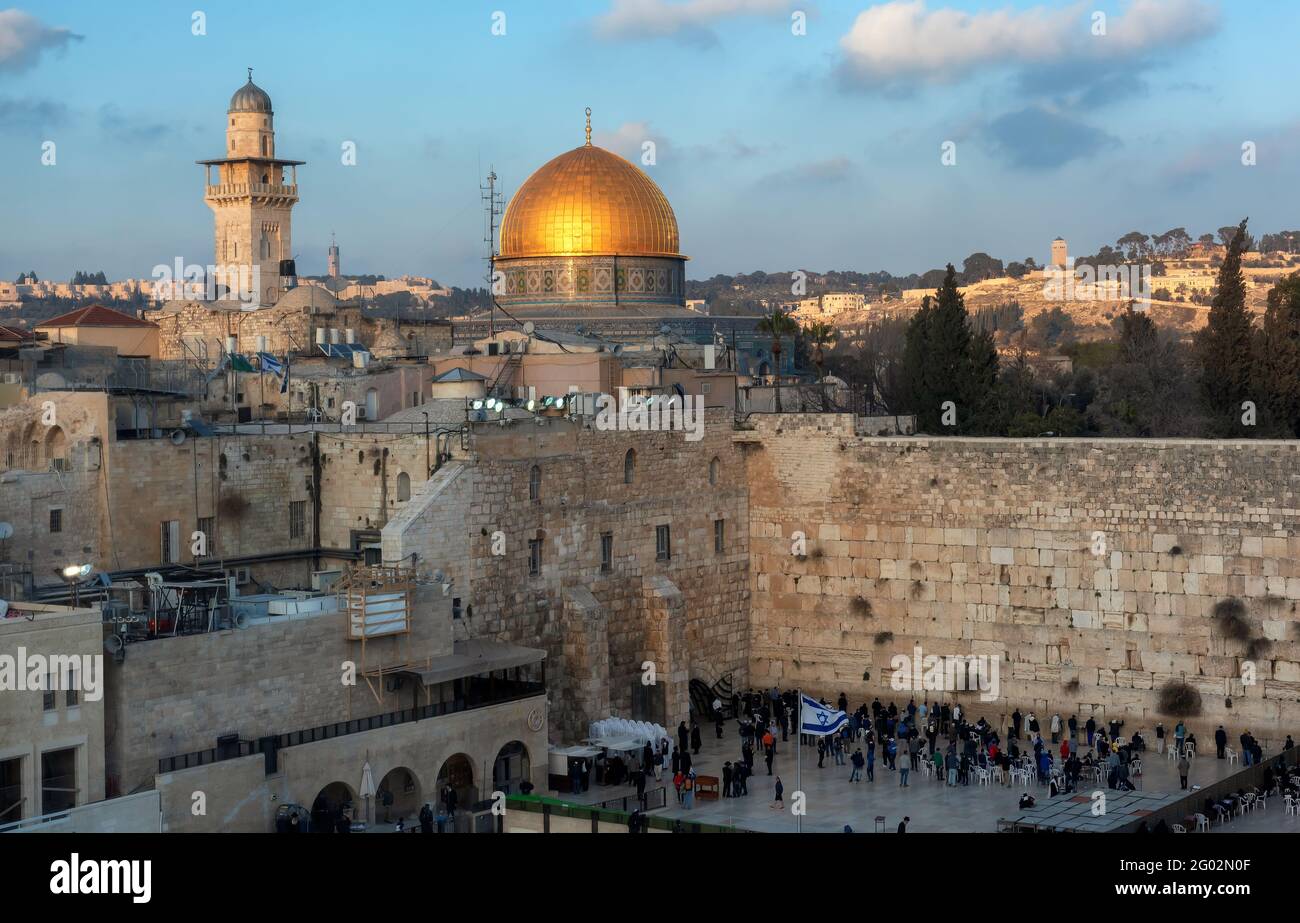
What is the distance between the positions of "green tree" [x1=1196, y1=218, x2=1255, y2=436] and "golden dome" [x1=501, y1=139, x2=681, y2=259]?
16071 mm

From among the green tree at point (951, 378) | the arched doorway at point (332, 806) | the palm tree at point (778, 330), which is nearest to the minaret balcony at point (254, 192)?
the palm tree at point (778, 330)

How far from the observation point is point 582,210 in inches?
1939

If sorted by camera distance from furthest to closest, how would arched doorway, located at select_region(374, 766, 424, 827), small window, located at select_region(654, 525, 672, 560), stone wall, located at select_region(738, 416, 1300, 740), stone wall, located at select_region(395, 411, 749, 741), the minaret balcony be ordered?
1. the minaret balcony
2. small window, located at select_region(654, 525, 672, 560)
3. stone wall, located at select_region(738, 416, 1300, 740)
4. stone wall, located at select_region(395, 411, 749, 741)
5. arched doorway, located at select_region(374, 766, 424, 827)

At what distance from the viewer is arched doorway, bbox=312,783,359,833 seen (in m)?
22.2

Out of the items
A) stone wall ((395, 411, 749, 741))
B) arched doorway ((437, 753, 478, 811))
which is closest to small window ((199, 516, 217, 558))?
stone wall ((395, 411, 749, 741))

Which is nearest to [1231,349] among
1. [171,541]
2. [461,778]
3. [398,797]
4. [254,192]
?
[461,778]

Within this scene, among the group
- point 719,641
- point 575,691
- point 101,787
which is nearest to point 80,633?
point 101,787

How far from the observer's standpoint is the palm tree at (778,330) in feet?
129

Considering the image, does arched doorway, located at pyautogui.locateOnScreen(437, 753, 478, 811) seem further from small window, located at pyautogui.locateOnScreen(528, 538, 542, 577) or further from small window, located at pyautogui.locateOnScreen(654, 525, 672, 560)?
small window, located at pyautogui.locateOnScreen(654, 525, 672, 560)

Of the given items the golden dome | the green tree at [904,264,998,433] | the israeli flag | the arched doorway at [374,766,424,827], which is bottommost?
the arched doorway at [374,766,424,827]

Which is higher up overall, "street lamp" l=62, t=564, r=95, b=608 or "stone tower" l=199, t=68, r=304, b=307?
"stone tower" l=199, t=68, r=304, b=307
